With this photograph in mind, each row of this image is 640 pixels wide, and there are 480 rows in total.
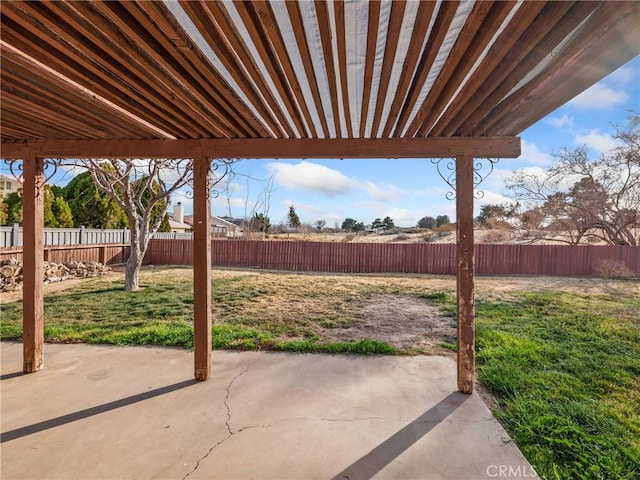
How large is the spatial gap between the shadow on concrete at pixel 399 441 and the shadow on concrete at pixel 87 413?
163 centimetres

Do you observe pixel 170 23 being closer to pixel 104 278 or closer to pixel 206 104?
pixel 206 104

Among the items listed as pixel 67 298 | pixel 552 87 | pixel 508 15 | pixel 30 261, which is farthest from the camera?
pixel 67 298

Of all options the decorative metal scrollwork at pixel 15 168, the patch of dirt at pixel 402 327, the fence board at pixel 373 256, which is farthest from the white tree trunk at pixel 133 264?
the patch of dirt at pixel 402 327

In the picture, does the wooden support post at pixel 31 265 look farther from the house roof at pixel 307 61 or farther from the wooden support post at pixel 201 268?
the wooden support post at pixel 201 268

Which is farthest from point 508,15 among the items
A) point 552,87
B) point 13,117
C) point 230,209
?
point 230,209

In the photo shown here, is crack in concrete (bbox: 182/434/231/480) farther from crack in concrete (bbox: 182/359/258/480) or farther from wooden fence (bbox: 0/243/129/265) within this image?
wooden fence (bbox: 0/243/129/265)

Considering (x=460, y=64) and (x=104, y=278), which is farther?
(x=104, y=278)

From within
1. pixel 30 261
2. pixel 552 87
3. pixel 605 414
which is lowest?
pixel 605 414

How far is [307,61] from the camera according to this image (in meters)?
1.62

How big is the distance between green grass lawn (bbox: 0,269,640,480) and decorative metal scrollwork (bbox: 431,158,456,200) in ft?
5.69

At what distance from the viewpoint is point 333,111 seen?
2.20 metres

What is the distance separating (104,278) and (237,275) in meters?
3.72

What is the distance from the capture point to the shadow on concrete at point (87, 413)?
2027 millimetres

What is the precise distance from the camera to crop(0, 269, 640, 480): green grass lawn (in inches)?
80.0
